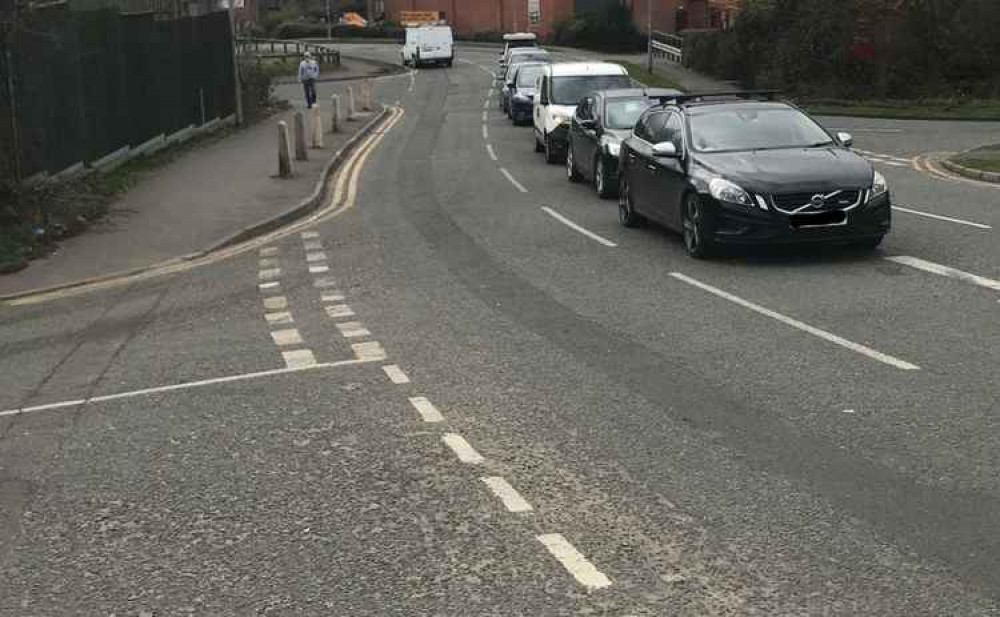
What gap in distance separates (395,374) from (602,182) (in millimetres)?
12244

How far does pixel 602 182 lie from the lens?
70.9 ft

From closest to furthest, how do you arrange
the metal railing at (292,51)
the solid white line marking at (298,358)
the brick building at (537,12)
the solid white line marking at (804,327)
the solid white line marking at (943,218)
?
the solid white line marking at (804,327), the solid white line marking at (298,358), the solid white line marking at (943,218), the metal railing at (292,51), the brick building at (537,12)

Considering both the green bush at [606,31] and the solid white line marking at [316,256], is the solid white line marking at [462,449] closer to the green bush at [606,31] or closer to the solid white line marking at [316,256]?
the solid white line marking at [316,256]

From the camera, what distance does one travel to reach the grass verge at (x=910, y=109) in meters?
39.8

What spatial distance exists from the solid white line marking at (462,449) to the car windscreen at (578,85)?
846 inches

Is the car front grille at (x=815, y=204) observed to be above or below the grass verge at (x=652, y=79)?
above

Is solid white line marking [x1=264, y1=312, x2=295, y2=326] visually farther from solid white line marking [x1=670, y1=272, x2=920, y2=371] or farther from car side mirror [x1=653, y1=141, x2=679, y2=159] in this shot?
car side mirror [x1=653, y1=141, x2=679, y2=159]

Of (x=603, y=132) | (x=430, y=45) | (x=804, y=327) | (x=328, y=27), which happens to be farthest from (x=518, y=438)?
(x=328, y=27)

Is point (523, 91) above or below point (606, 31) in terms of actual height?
below

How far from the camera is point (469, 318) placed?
39.2 feet

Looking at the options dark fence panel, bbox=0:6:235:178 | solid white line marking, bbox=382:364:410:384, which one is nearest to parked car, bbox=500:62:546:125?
dark fence panel, bbox=0:6:235:178

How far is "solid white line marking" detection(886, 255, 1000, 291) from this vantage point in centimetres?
1241

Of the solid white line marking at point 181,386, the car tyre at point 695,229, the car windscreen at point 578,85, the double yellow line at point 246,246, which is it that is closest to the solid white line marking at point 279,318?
the solid white line marking at point 181,386

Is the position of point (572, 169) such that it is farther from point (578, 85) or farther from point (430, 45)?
point (430, 45)
